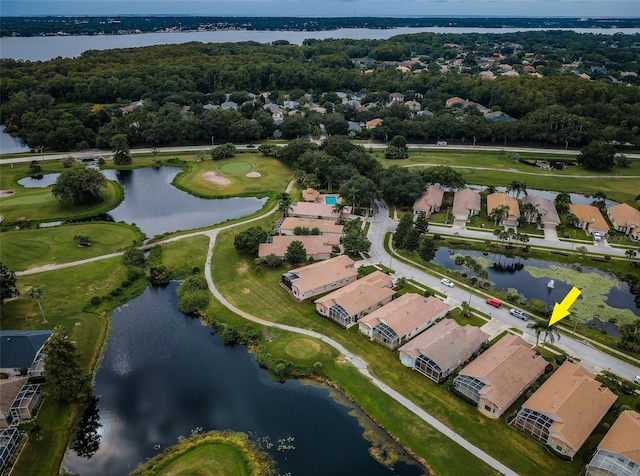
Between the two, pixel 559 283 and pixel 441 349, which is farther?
pixel 559 283

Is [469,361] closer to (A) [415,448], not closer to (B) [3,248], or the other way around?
(A) [415,448]

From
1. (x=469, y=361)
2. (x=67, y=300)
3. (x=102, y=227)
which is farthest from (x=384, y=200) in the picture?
(x=67, y=300)

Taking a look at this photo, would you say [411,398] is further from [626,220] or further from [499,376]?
[626,220]

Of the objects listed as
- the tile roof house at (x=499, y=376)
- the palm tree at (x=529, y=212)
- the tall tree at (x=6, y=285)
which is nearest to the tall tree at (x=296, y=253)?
the tile roof house at (x=499, y=376)

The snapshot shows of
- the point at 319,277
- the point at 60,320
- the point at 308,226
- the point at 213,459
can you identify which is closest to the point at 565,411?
the point at 213,459

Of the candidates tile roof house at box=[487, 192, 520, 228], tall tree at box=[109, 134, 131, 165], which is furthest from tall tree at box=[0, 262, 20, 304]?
tile roof house at box=[487, 192, 520, 228]

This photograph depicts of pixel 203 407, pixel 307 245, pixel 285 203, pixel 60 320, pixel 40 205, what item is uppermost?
pixel 285 203

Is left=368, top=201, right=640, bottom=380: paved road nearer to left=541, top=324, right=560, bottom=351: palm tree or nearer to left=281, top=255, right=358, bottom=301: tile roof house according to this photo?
left=541, top=324, right=560, bottom=351: palm tree
